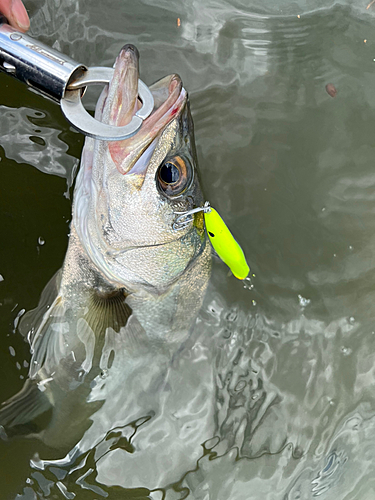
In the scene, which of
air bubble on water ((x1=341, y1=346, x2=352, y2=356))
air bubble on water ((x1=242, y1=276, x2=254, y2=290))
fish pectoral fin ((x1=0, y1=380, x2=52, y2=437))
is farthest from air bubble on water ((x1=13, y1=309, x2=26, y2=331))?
air bubble on water ((x1=341, y1=346, x2=352, y2=356))

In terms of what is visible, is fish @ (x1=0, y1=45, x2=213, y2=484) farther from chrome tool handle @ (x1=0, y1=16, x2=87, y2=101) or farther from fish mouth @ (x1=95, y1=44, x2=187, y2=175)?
chrome tool handle @ (x1=0, y1=16, x2=87, y2=101)

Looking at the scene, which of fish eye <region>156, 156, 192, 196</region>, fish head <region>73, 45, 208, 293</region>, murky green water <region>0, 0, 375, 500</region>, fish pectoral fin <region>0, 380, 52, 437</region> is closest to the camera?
fish head <region>73, 45, 208, 293</region>

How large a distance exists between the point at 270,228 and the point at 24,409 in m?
1.74

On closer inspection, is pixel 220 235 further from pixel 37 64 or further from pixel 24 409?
pixel 24 409

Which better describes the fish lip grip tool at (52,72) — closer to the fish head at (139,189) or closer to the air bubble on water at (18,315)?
the fish head at (139,189)

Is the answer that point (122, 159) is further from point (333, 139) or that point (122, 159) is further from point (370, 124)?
point (370, 124)

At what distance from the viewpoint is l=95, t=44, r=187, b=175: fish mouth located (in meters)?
1.40

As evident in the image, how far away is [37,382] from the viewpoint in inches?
83.2

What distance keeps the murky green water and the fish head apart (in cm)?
56

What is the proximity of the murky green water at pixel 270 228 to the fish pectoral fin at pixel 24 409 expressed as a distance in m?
0.43

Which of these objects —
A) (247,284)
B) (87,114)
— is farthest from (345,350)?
(87,114)

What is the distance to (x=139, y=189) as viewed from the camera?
1.66 meters

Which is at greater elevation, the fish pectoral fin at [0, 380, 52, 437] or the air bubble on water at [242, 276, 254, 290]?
the air bubble on water at [242, 276, 254, 290]

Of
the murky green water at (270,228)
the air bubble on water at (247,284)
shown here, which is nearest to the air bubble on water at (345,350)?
the murky green water at (270,228)
